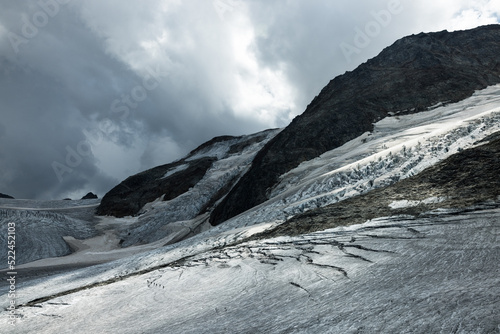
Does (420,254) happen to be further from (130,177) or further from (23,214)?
(130,177)

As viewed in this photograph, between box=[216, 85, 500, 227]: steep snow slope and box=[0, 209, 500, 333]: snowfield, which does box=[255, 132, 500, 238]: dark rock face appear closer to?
box=[0, 209, 500, 333]: snowfield

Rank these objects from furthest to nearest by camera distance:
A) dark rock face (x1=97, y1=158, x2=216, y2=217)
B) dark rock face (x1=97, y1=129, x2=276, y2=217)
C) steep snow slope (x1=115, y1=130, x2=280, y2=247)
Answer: dark rock face (x1=97, y1=158, x2=216, y2=217) < dark rock face (x1=97, y1=129, x2=276, y2=217) < steep snow slope (x1=115, y1=130, x2=280, y2=247)

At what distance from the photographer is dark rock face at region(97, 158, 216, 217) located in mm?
49938

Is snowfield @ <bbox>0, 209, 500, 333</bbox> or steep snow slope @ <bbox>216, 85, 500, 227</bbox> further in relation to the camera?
steep snow slope @ <bbox>216, 85, 500, 227</bbox>

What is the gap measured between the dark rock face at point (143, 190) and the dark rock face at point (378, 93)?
18243 millimetres

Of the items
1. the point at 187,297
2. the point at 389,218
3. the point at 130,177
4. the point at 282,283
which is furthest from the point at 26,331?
the point at 130,177

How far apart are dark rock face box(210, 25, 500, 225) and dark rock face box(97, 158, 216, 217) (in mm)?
18243

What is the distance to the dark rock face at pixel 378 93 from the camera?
2762 cm

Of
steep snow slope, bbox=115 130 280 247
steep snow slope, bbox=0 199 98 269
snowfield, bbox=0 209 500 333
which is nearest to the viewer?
snowfield, bbox=0 209 500 333

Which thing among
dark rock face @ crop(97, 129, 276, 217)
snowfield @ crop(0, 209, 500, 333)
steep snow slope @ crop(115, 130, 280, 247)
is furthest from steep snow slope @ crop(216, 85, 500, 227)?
dark rock face @ crop(97, 129, 276, 217)

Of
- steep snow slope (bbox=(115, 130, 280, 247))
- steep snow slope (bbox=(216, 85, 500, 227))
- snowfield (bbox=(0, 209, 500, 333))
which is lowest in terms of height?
snowfield (bbox=(0, 209, 500, 333))

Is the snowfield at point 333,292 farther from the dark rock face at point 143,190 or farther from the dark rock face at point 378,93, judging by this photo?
the dark rock face at point 143,190

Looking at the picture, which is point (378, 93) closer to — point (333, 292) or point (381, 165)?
point (381, 165)

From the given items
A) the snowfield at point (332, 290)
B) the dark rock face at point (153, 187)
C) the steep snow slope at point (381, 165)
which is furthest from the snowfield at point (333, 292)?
the dark rock face at point (153, 187)
